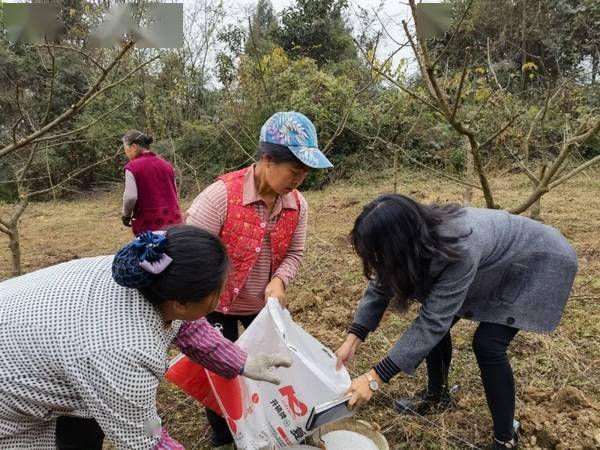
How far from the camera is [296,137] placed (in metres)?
1.53

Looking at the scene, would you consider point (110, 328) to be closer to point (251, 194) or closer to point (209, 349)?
point (209, 349)

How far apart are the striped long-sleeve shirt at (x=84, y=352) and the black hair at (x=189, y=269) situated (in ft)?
0.27

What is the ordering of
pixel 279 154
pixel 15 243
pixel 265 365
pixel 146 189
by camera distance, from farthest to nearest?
pixel 15 243 < pixel 146 189 < pixel 279 154 < pixel 265 365

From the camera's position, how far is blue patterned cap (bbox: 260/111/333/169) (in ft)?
5.00

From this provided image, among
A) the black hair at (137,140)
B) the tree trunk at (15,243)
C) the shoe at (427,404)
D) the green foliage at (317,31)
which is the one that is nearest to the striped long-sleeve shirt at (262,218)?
the shoe at (427,404)

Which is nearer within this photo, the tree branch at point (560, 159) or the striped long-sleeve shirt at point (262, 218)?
the striped long-sleeve shirt at point (262, 218)

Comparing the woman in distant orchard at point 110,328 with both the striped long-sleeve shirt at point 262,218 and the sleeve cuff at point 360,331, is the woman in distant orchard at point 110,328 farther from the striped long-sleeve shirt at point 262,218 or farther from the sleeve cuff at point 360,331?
the sleeve cuff at point 360,331

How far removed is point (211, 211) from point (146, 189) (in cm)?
183

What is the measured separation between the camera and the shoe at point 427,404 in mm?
2080

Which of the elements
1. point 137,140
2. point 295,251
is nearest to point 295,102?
point 137,140

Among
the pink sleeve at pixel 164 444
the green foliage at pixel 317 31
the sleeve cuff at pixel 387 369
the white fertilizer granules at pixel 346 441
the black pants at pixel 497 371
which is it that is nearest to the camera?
the pink sleeve at pixel 164 444

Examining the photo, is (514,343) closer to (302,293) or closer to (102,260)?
(302,293)

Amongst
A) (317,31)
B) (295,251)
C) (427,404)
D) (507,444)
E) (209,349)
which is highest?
(317,31)

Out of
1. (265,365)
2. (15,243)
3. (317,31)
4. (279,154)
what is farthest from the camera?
(317,31)
